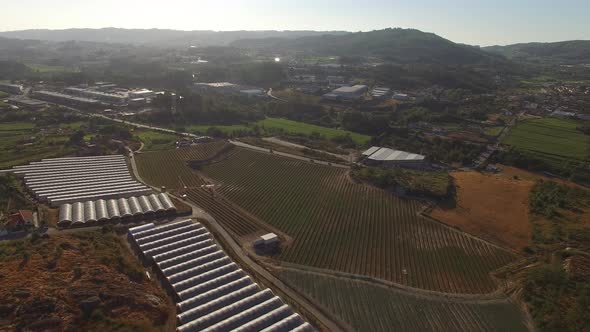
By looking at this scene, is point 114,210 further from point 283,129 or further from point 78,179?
point 283,129

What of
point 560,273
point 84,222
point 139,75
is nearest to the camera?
point 560,273

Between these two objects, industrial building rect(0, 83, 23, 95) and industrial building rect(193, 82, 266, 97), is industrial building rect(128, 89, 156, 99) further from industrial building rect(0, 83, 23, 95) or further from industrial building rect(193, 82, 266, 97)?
industrial building rect(0, 83, 23, 95)

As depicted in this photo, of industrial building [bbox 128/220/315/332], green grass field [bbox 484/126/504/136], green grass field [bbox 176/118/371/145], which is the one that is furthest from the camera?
green grass field [bbox 484/126/504/136]

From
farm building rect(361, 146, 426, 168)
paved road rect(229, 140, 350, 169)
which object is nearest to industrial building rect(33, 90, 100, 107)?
paved road rect(229, 140, 350, 169)

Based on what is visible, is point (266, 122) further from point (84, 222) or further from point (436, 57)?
point (436, 57)

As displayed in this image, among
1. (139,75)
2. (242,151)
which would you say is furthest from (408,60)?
(242,151)

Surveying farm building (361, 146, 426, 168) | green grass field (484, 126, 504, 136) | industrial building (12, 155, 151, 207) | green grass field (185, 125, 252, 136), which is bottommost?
industrial building (12, 155, 151, 207)
